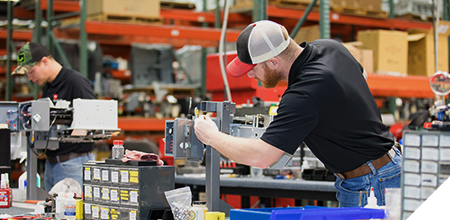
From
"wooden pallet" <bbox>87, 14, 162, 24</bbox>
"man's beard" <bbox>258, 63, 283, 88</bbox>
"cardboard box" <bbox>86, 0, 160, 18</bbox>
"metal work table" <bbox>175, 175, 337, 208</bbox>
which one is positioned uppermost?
"cardboard box" <bbox>86, 0, 160, 18</bbox>

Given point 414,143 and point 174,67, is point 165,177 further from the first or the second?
point 174,67

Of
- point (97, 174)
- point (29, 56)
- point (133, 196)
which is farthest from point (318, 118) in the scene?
point (29, 56)

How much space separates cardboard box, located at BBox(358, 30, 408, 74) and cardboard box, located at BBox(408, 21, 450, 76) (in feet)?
1.22

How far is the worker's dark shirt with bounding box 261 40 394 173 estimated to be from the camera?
6.52 feet

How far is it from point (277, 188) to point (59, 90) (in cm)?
186

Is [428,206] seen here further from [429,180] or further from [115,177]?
[115,177]

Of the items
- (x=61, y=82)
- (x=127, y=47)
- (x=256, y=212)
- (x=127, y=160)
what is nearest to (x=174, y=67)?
(x=127, y=47)

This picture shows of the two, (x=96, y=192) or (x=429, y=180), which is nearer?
(x=429, y=180)

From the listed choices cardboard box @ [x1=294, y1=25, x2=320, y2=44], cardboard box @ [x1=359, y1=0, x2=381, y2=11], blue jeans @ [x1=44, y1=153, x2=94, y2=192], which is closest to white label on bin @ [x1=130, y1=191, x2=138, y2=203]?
blue jeans @ [x1=44, y1=153, x2=94, y2=192]

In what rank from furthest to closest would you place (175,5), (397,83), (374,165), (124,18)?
(175,5) < (124,18) < (397,83) < (374,165)

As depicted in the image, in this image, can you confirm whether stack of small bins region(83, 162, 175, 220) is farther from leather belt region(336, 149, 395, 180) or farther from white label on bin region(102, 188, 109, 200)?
leather belt region(336, 149, 395, 180)

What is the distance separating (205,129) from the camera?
7.34 feet

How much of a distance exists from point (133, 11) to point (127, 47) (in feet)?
10.4

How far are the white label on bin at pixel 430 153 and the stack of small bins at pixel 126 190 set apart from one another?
121 cm
